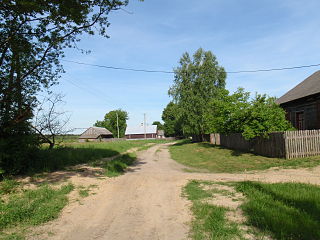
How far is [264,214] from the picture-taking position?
15.3ft

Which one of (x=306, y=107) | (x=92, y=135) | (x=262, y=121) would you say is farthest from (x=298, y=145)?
(x=92, y=135)

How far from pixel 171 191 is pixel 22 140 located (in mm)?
6311

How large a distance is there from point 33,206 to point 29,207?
14 cm

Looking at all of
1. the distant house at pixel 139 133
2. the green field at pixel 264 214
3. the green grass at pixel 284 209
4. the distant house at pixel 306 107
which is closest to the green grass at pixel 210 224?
the green field at pixel 264 214

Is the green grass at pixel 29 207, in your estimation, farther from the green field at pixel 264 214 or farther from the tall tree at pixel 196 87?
the tall tree at pixel 196 87

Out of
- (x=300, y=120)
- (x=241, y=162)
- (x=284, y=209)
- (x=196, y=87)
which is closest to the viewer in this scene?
(x=284, y=209)

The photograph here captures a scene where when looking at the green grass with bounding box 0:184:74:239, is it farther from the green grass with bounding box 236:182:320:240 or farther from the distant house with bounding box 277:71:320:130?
the distant house with bounding box 277:71:320:130

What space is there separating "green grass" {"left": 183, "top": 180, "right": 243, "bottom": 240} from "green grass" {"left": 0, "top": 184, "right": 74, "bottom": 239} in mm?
3294

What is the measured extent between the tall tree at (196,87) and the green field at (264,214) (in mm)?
25950

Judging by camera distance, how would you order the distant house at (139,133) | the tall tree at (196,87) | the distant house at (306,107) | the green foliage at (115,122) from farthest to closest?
the green foliage at (115,122), the distant house at (139,133), the tall tree at (196,87), the distant house at (306,107)

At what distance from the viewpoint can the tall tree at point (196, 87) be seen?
3262cm

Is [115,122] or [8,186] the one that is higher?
[115,122]

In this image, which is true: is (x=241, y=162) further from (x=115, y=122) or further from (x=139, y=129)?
→ (x=115, y=122)

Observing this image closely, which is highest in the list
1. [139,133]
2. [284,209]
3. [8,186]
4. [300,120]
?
[300,120]
